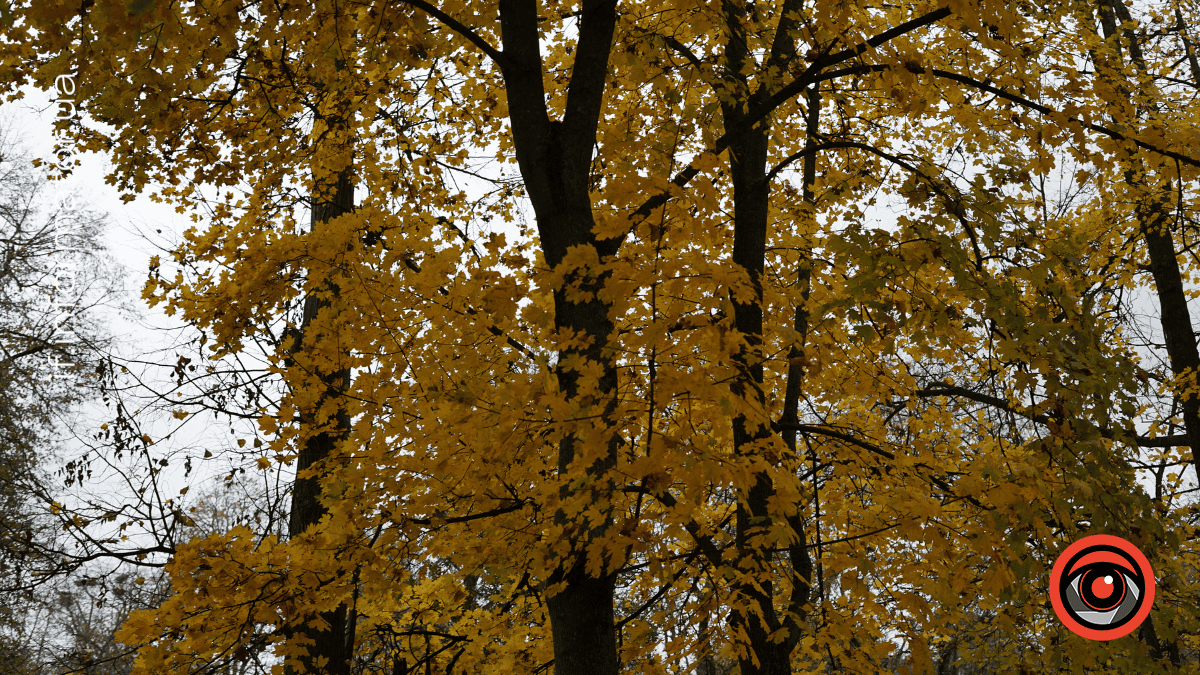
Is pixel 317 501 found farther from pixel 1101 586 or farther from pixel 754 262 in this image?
pixel 1101 586

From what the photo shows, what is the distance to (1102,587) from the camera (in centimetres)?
333

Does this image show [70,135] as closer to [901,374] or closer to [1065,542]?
[901,374]

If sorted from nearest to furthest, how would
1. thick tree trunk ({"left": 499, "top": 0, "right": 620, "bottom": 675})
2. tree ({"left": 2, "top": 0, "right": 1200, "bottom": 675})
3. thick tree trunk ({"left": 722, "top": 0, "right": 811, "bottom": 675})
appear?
tree ({"left": 2, "top": 0, "right": 1200, "bottom": 675})
thick tree trunk ({"left": 499, "top": 0, "right": 620, "bottom": 675})
thick tree trunk ({"left": 722, "top": 0, "right": 811, "bottom": 675})

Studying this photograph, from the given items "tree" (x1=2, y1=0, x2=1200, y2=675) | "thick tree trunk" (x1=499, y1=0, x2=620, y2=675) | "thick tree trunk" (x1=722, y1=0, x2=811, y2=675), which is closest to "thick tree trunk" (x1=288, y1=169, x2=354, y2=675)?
"tree" (x1=2, y1=0, x2=1200, y2=675)

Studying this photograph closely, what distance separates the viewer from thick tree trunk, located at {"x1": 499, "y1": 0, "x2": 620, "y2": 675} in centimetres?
335

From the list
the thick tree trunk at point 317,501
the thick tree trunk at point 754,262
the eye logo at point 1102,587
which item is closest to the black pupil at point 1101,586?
the eye logo at point 1102,587

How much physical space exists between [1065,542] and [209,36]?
4.01m

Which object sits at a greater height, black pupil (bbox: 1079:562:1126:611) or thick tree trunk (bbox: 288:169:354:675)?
thick tree trunk (bbox: 288:169:354:675)

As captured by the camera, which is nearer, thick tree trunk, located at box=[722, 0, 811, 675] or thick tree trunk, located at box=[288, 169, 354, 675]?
thick tree trunk, located at box=[722, 0, 811, 675]

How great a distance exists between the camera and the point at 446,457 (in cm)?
334

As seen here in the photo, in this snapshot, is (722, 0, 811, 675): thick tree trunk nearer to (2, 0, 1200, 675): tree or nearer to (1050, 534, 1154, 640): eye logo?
(2, 0, 1200, 675): tree

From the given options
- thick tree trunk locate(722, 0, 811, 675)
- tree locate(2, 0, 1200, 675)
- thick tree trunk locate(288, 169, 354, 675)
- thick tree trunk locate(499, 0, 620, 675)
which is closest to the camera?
tree locate(2, 0, 1200, 675)

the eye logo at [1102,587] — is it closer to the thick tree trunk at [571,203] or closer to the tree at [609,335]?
the tree at [609,335]

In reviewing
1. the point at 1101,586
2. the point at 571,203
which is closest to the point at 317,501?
the point at 571,203
